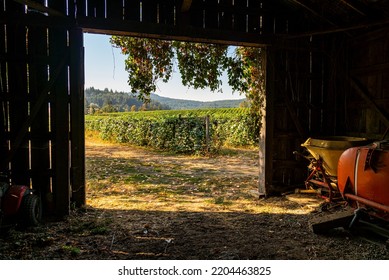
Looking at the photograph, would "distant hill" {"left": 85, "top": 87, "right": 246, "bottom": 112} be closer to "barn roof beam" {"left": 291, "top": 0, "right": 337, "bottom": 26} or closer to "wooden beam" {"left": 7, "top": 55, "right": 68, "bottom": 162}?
"wooden beam" {"left": 7, "top": 55, "right": 68, "bottom": 162}

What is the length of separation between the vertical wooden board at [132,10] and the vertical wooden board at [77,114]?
3.21 ft

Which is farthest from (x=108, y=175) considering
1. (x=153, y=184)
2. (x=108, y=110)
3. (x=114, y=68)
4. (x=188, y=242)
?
(x=108, y=110)

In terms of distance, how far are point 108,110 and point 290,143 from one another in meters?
33.6

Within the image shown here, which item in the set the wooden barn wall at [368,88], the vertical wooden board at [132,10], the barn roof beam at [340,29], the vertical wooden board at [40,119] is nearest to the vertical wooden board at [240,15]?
the barn roof beam at [340,29]

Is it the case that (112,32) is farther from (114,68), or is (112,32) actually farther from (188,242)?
(188,242)

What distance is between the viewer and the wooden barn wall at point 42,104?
208 inches

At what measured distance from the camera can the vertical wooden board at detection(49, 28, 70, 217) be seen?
217 inches

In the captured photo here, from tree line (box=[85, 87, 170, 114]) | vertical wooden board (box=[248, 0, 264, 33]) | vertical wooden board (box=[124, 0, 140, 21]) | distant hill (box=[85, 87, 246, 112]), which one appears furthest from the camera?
tree line (box=[85, 87, 170, 114])

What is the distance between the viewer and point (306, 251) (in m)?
4.07

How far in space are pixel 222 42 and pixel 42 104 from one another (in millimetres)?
3835

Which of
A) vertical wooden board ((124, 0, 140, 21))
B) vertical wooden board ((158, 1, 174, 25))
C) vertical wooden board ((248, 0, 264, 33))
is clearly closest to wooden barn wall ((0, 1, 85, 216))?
vertical wooden board ((124, 0, 140, 21))

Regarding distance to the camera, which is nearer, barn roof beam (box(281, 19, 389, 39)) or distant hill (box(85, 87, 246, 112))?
barn roof beam (box(281, 19, 389, 39))

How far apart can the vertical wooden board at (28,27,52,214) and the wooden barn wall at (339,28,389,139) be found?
653cm

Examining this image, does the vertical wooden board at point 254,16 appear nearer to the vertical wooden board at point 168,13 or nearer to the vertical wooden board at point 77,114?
the vertical wooden board at point 168,13
